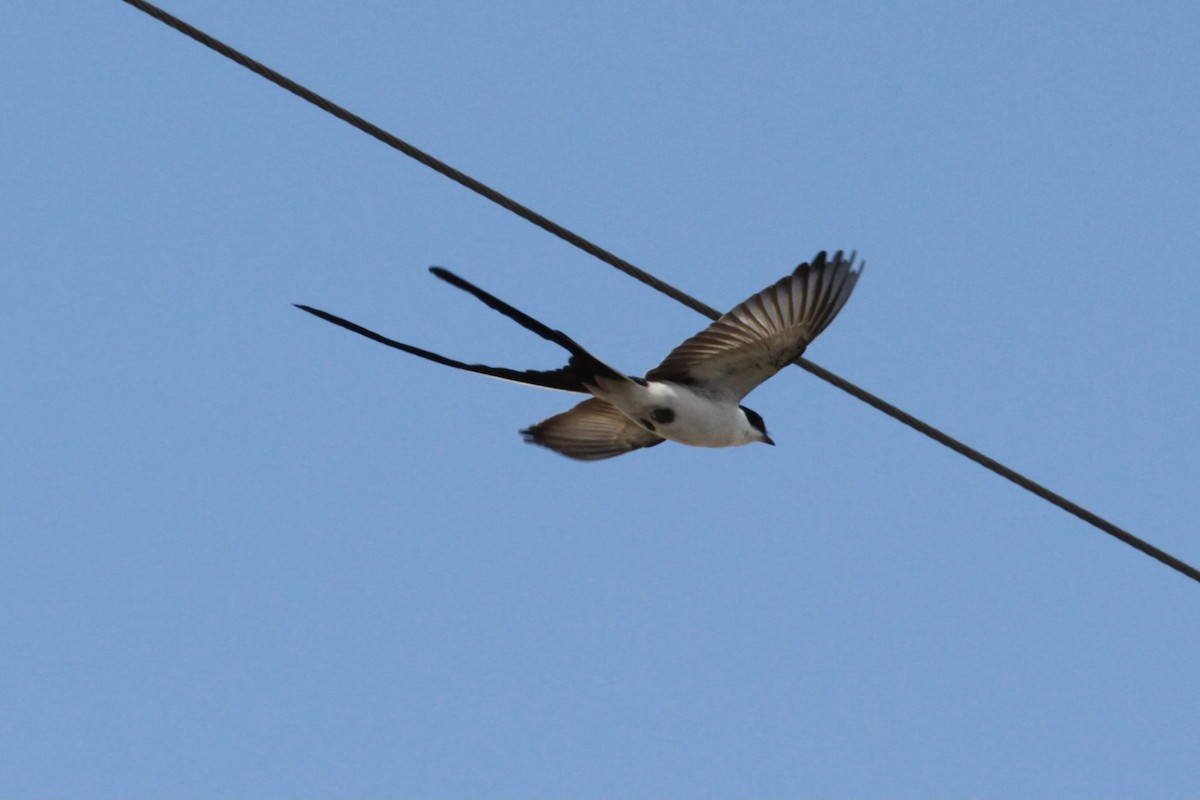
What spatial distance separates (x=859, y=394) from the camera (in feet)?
13.8

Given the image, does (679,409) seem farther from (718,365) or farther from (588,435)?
(588,435)

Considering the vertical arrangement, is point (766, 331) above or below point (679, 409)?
above

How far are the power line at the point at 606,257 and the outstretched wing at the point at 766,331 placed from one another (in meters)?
0.67

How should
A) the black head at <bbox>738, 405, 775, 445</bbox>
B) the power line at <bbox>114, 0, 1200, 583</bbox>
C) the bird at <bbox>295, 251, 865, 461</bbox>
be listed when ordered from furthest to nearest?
the black head at <bbox>738, 405, 775, 445</bbox> → the bird at <bbox>295, 251, 865, 461</bbox> → the power line at <bbox>114, 0, 1200, 583</bbox>

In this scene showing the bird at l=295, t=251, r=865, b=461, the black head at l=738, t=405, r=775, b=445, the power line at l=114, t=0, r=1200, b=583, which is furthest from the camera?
the black head at l=738, t=405, r=775, b=445

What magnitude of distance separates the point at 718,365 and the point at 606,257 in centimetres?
133

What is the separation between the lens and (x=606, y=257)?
→ 4.06m

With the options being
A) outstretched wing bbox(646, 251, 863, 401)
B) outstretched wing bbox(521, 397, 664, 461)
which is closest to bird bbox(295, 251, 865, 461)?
outstretched wing bbox(646, 251, 863, 401)

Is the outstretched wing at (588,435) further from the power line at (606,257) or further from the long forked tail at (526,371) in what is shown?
the power line at (606,257)

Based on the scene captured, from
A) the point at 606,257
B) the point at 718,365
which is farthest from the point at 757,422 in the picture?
the point at 606,257

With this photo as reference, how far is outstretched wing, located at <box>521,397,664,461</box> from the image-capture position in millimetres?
5984

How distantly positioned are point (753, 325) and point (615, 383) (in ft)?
1.56

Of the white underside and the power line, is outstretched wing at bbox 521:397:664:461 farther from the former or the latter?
the power line

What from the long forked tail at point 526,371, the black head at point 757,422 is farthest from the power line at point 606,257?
the black head at point 757,422
